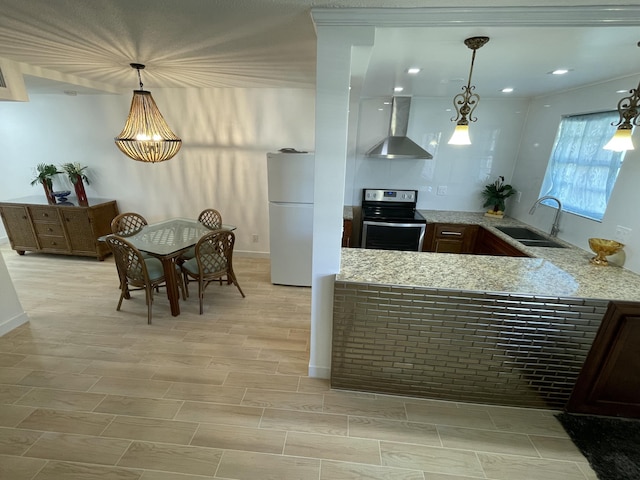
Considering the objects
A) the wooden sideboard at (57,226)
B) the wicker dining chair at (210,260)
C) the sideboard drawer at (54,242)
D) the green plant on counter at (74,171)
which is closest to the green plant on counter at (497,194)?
the wicker dining chair at (210,260)

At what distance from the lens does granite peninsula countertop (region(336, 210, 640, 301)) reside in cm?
167

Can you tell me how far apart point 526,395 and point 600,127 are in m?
2.28

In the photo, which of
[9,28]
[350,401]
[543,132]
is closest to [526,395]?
[350,401]

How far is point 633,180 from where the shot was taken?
6.44 feet

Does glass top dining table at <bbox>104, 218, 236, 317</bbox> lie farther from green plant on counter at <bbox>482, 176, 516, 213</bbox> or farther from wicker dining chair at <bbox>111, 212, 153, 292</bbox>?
green plant on counter at <bbox>482, 176, 516, 213</bbox>

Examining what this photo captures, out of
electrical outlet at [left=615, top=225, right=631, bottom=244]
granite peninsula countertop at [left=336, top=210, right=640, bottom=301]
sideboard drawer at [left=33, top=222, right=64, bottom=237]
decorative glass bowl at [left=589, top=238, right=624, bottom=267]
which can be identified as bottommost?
sideboard drawer at [left=33, top=222, right=64, bottom=237]

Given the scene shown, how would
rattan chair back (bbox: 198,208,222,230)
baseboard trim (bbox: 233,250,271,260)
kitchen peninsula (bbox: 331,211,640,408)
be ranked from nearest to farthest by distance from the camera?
kitchen peninsula (bbox: 331,211,640,408)
rattan chair back (bbox: 198,208,222,230)
baseboard trim (bbox: 233,250,271,260)

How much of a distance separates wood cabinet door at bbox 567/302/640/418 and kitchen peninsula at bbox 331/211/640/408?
0.15 ft

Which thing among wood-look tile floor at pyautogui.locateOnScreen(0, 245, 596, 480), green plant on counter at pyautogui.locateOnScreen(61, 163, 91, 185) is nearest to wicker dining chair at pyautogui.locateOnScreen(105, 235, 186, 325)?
wood-look tile floor at pyautogui.locateOnScreen(0, 245, 596, 480)

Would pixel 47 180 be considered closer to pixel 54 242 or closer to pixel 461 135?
pixel 54 242

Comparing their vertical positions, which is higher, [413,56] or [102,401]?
[413,56]

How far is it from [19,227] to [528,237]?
6555mm

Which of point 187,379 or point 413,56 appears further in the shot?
point 187,379

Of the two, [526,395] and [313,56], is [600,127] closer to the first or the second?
[526,395]
